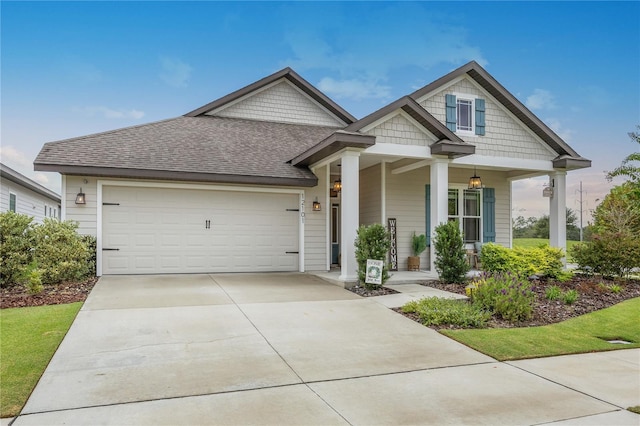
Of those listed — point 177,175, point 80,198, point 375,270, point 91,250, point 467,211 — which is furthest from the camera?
point 467,211

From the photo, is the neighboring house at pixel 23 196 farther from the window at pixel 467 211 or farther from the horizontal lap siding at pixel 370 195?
the window at pixel 467 211

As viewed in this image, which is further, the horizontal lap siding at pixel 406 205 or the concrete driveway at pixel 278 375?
the horizontal lap siding at pixel 406 205

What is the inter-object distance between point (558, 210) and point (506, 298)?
6.74 meters

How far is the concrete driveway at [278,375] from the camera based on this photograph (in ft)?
11.8

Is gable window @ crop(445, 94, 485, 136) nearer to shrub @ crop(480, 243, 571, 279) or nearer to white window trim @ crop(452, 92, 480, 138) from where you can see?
white window trim @ crop(452, 92, 480, 138)

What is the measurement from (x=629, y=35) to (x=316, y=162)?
38.2 feet

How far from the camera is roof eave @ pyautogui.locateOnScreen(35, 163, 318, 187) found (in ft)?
32.9

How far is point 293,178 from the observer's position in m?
11.7

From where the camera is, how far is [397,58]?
1936 cm

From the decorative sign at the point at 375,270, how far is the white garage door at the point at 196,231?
3.65 metres

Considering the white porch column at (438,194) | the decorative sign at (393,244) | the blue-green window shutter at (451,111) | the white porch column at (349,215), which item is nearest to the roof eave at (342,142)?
the white porch column at (349,215)

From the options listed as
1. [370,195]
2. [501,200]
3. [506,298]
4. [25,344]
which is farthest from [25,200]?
[506,298]

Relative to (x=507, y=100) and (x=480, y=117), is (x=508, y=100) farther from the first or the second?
(x=480, y=117)

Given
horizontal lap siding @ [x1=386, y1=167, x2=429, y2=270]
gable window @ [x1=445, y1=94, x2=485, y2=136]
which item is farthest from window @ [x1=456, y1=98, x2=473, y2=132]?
horizontal lap siding @ [x1=386, y1=167, x2=429, y2=270]
